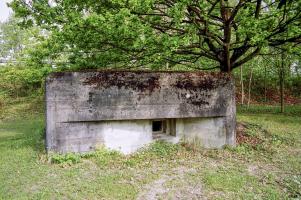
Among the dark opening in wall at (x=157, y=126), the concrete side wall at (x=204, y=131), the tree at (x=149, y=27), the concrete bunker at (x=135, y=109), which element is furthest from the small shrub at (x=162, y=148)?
the tree at (x=149, y=27)

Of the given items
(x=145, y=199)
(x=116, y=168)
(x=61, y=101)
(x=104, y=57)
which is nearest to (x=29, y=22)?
(x=104, y=57)

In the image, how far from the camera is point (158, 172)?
641cm

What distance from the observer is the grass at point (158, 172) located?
17.6 feet

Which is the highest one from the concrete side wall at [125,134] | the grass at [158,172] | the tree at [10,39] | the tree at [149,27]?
the tree at [10,39]

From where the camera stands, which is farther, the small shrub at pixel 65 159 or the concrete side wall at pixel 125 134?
the concrete side wall at pixel 125 134

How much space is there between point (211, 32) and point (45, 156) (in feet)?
17.2

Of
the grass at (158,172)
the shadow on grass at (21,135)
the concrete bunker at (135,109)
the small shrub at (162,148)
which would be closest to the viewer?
the grass at (158,172)

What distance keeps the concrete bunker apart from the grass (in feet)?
1.04

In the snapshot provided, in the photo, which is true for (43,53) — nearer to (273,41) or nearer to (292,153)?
(273,41)

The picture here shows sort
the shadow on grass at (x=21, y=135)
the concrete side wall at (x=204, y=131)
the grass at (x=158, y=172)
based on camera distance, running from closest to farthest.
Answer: the grass at (x=158, y=172) → the concrete side wall at (x=204, y=131) → the shadow on grass at (x=21, y=135)

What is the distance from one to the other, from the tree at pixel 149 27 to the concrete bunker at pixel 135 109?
0.87 meters

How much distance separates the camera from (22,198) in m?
5.02

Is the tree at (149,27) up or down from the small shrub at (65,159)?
up

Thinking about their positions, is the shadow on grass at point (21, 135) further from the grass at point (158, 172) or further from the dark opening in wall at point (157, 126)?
the dark opening in wall at point (157, 126)
